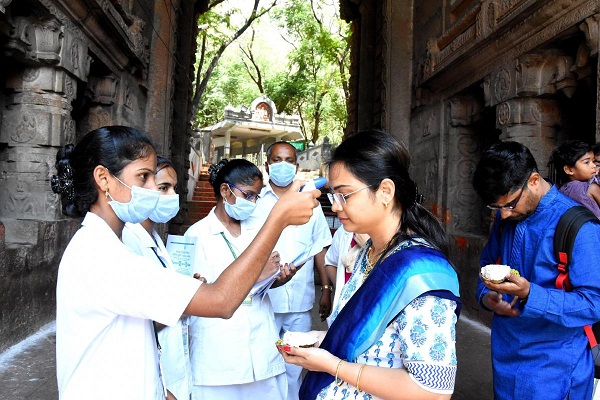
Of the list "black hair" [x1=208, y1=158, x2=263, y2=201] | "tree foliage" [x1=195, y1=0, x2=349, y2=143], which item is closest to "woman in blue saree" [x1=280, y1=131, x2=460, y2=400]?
"black hair" [x1=208, y1=158, x2=263, y2=201]

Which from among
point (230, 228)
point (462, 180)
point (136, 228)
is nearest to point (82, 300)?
point (136, 228)

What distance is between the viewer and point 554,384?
1941 millimetres

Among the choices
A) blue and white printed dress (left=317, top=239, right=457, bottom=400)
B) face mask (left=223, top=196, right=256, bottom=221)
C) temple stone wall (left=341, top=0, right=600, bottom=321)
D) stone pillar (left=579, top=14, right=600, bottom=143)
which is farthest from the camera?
temple stone wall (left=341, top=0, right=600, bottom=321)

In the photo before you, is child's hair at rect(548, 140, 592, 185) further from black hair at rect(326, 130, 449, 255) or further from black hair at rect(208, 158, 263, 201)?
black hair at rect(326, 130, 449, 255)

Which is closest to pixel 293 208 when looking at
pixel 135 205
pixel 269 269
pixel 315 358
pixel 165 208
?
pixel 315 358

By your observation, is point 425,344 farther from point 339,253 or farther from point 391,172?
point 339,253

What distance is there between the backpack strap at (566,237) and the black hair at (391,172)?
2.20 ft

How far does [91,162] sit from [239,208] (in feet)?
4.45

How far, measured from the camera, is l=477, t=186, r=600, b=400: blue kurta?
6.19 feet

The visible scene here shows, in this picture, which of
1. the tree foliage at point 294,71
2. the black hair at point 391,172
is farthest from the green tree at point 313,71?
the black hair at point 391,172

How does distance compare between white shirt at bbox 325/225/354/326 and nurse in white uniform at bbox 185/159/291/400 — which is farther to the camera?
white shirt at bbox 325/225/354/326

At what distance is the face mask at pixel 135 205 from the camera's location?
166 centimetres

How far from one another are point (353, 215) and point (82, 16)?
483 centimetres

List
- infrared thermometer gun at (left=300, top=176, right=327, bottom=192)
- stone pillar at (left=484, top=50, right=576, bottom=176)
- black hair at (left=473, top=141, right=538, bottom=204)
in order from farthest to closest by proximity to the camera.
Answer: stone pillar at (left=484, top=50, right=576, bottom=176) → black hair at (left=473, top=141, right=538, bottom=204) → infrared thermometer gun at (left=300, top=176, right=327, bottom=192)
